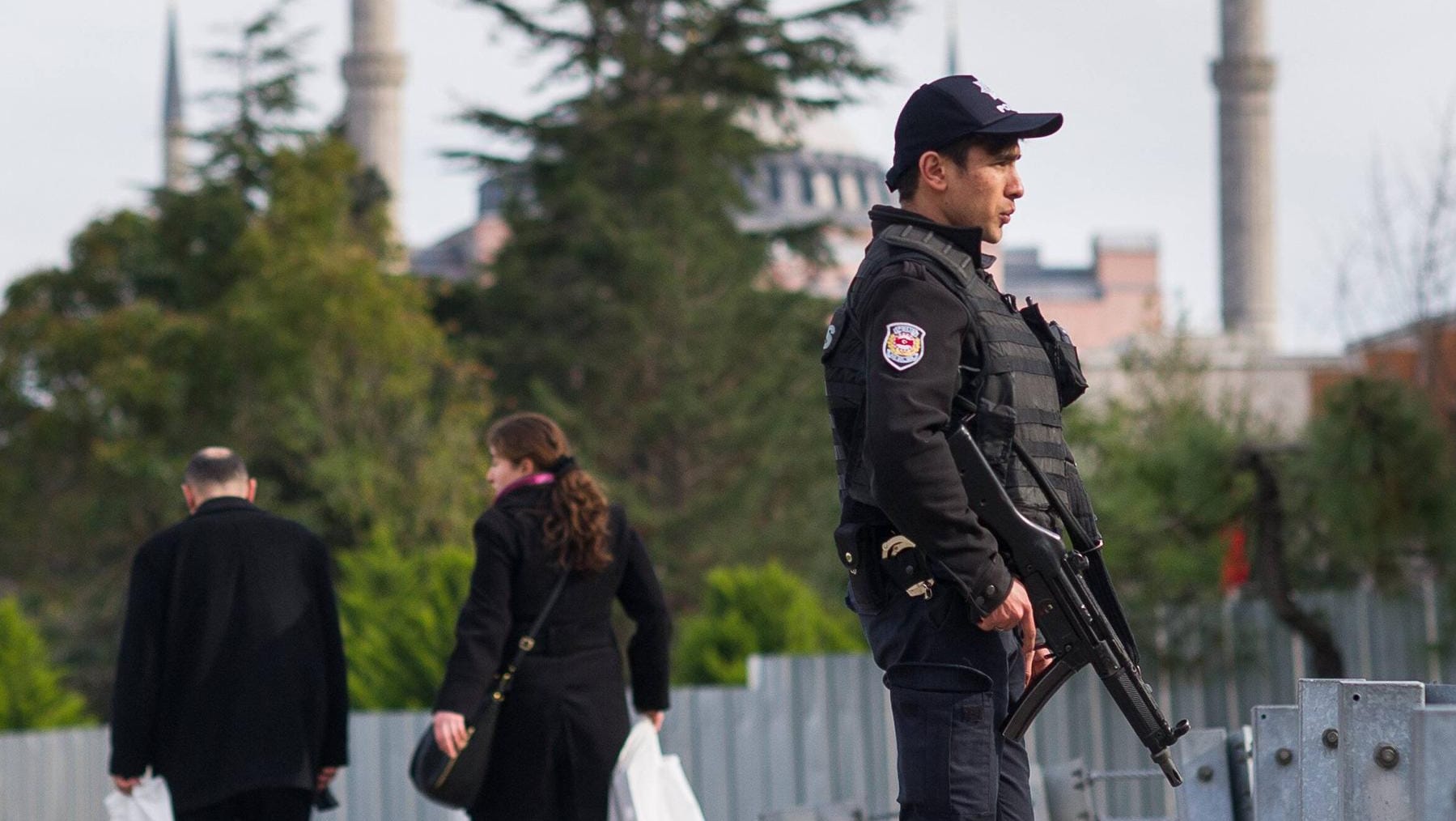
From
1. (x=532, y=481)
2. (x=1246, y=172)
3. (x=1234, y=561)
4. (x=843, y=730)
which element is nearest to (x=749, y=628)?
(x=843, y=730)

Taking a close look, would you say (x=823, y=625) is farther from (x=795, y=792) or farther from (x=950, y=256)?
(x=950, y=256)

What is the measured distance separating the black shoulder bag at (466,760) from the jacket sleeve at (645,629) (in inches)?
16.3

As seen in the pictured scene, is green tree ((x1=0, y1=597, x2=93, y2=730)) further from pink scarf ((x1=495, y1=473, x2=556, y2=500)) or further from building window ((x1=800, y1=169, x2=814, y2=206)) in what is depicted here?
building window ((x1=800, y1=169, x2=814, y2=206))

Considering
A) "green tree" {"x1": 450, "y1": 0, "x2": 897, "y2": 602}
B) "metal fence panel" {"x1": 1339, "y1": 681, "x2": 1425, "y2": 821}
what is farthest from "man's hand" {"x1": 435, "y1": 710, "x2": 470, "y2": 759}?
"green tree" {"x1": 450, "y1": 0, "x2": 897, "y2": 602}

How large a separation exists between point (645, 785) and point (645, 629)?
465 mm

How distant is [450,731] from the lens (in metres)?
6.09

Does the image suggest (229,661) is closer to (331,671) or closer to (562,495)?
(331,671)

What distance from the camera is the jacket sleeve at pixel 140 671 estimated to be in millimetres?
6414

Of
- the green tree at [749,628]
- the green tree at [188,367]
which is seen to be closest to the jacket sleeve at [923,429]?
the green tree at [749,628]

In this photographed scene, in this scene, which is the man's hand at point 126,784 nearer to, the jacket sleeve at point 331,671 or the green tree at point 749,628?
the jacket sleeve at point 331,671

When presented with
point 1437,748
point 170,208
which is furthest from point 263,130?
point 1437,748

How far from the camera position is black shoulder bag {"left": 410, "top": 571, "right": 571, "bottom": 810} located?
6.07 metres

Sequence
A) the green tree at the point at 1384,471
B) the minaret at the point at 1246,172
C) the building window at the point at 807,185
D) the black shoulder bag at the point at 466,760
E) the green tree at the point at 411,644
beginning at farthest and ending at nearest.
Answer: the building window at the point at 807,185
the minaret at the point at 1246,172
the green tree at the point at 1384,471
the green tree at the point at 411,644
the black shoulder bag at the point at 466,760

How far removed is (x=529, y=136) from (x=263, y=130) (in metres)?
8.08
